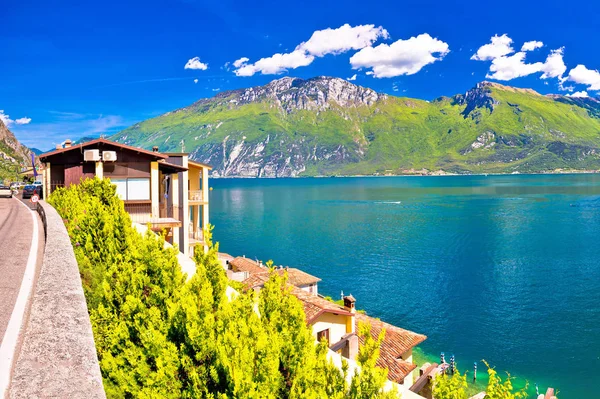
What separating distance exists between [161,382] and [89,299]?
4.29 metres

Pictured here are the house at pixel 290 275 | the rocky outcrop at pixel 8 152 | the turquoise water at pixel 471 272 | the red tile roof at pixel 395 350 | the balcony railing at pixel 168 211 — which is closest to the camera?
the red tile roof at pixel 395 350

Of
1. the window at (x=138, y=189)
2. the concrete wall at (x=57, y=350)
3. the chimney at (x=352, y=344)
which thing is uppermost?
the window at (x=138, y=189)

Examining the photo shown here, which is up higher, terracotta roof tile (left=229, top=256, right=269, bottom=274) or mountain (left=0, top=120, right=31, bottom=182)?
mountain (left=0, top=120, right=31, bottom=182)

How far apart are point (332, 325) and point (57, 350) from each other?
78.7 feet

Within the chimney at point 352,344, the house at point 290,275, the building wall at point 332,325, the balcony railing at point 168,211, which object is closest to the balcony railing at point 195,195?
the balcony railing at point 168,211

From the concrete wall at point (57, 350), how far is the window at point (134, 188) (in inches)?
829

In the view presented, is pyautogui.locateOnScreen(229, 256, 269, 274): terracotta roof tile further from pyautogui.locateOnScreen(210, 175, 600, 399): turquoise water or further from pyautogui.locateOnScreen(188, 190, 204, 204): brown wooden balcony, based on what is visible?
pyautogui.locateOnScreen(188, 190, 204, 204): brown wooden balcony

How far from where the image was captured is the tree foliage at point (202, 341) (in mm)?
7906

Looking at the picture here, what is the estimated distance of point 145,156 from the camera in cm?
2819

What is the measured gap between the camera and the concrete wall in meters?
4.28

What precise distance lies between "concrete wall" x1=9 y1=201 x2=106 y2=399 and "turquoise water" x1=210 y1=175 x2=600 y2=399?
1704 inches

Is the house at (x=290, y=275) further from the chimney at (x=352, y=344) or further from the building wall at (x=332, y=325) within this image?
the chimney at (x=352, y=344)

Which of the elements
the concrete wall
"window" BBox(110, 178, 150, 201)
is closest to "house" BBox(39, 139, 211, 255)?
"window" BBox(110, 178, 150, 201)

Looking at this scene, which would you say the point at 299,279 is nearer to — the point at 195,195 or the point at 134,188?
the point at 195,195
